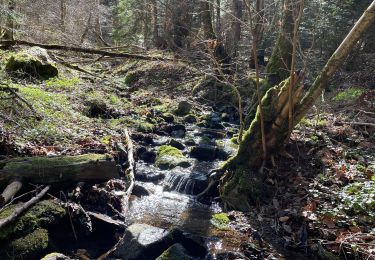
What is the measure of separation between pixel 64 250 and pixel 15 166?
1.48 meters

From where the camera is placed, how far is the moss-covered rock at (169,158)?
32.8ft

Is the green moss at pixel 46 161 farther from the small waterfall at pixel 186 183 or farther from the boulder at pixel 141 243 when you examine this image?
the small waterfall at pixel 186 183

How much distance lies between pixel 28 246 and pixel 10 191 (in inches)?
34.0

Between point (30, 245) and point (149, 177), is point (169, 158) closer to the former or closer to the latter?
point (149, 177)

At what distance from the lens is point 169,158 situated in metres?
10.2

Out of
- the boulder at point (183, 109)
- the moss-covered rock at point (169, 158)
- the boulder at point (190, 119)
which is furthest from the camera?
the boulder at point (183, 109)

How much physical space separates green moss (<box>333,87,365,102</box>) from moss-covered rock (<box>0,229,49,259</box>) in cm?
918

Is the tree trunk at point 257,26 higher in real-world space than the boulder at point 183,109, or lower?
higher

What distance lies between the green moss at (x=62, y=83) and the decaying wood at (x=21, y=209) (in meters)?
6.94

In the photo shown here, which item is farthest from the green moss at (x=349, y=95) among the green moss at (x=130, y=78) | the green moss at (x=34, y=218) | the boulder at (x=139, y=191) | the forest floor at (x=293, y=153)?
the green moss at (x=130, y=78)

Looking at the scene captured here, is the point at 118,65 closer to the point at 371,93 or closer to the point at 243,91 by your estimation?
the point at 243,91

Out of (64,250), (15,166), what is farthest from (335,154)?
(15,166)

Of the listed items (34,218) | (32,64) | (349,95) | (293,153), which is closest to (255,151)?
(293,153)

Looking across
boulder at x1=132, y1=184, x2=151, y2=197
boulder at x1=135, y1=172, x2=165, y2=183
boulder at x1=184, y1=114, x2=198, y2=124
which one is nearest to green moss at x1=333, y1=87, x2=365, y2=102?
boulder at x1=184, y1=114, x2=198, y2=124
